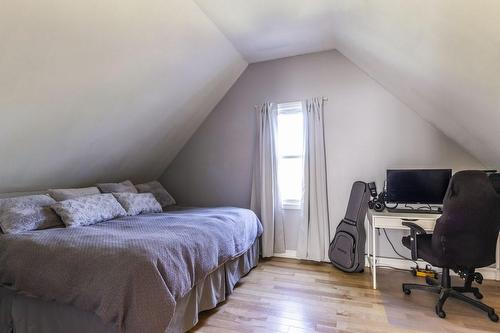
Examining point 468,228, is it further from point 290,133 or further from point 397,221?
point 290,133

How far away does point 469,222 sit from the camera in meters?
1.94

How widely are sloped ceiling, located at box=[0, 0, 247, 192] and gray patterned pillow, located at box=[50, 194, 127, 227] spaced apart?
0.56 metres

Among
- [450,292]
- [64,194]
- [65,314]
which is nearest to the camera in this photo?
[65,314]

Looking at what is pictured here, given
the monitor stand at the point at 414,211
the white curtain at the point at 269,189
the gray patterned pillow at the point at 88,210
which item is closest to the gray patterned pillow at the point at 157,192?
the gray patterned pillow at the point at 88,210

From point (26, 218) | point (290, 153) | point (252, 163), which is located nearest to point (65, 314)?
point (26, 218)

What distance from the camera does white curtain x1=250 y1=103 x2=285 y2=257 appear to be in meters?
3.39

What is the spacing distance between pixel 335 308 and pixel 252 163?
78.4 inches

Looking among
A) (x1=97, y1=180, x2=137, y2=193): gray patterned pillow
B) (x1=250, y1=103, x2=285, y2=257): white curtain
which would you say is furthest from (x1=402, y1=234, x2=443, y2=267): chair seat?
(x1=97, y1=180, x2=137, y2=193): gray patterned pillow

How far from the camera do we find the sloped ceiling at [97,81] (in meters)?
1.70

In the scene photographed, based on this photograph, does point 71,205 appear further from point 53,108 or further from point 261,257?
point 261,257

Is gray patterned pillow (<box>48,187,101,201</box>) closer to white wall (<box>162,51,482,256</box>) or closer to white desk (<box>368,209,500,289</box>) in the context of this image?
white wall (<box>162,51,482,256</box>)

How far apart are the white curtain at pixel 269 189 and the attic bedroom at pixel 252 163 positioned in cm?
2

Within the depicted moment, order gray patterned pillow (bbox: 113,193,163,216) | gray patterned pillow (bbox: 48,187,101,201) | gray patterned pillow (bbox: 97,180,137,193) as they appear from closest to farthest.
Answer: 1. gray patterned pillow (bbox: 48,187,101,201)
2. gray patterned pillow (bbox: 113,193,163,216)
3. gray patterned pillow (bbox: 97,180,137,193)

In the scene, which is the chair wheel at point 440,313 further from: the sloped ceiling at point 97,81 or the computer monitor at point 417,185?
the sloped ceiling at point 97,81
